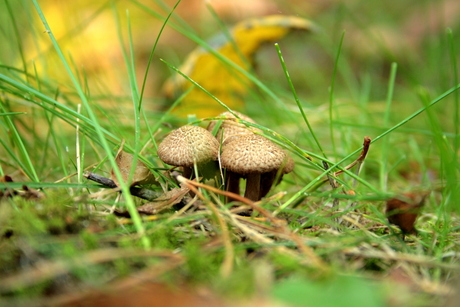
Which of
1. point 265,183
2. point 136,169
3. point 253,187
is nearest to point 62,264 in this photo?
point 136,169

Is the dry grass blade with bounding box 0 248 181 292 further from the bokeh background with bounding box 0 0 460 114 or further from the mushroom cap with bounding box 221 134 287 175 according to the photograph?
the bokeh background with bounding box 0 0 460 114

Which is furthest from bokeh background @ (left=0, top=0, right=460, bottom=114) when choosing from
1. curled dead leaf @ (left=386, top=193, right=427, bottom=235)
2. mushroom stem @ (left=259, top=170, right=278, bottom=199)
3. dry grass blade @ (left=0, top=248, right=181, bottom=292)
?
dry grass blade @ (left=0, top=248, right=181, bottom=292)

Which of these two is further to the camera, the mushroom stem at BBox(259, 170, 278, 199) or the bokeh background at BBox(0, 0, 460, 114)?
the bokeh background at BBox(0, 0, 460, 114)

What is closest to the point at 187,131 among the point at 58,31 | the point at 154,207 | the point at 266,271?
the point at 154,207

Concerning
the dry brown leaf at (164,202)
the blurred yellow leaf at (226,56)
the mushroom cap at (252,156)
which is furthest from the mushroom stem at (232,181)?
the blurred yellow leaf at (226,56)

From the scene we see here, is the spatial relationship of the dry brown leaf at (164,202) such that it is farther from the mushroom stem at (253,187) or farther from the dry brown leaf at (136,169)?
the mushroom stem at (253,187)

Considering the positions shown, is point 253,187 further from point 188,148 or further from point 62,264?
point 62,264
